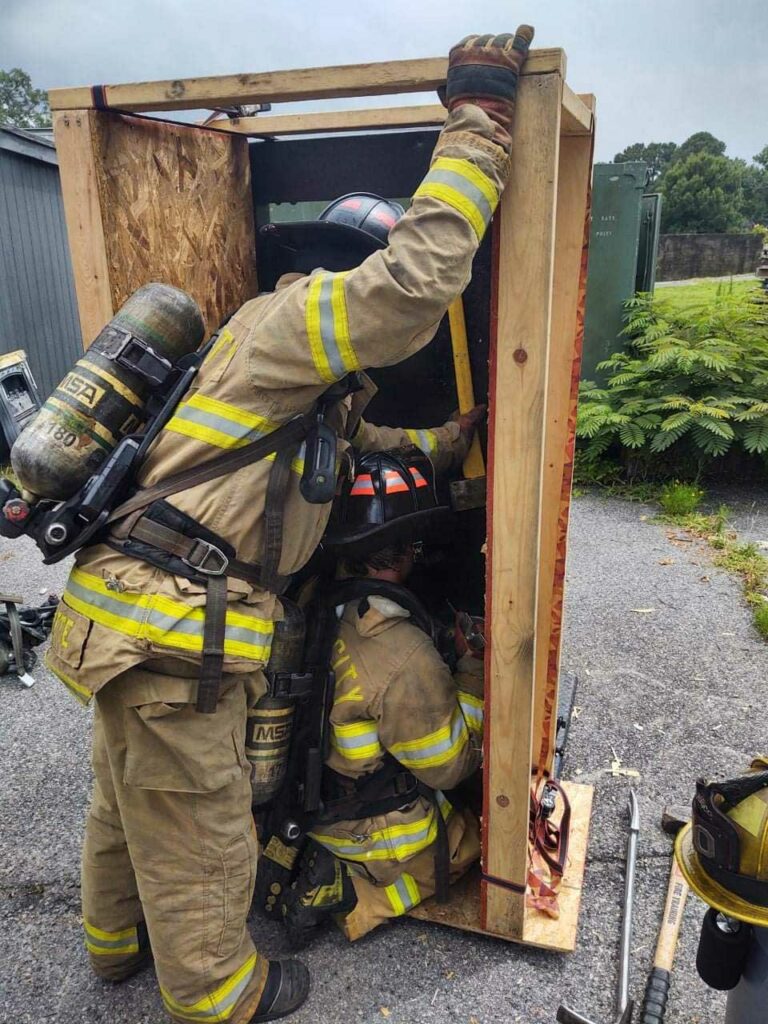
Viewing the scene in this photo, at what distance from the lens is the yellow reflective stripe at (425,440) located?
303 cm

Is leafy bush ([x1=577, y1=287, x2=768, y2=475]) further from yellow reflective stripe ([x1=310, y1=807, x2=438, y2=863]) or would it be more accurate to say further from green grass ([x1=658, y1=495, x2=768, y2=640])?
yellow reflective stripe ([x1=310, y1=807, x2=438, y2=863])

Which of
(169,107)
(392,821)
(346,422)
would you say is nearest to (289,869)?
(392,821)

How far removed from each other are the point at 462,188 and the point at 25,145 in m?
8.91

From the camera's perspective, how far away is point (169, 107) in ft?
7.66

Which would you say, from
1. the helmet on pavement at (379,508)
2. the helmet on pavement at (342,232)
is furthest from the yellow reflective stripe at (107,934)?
the helmet on pavement at (342,232)

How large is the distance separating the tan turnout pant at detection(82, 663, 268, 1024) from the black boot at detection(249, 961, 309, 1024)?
37mm

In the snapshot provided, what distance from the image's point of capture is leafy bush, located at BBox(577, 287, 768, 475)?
292 inches

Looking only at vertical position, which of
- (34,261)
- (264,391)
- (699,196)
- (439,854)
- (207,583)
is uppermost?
(699,196)

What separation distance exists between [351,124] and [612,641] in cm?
329

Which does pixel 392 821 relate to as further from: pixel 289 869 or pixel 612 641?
pixel 612 641

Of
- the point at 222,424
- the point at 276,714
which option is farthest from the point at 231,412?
the point at 276,714

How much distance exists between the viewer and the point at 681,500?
23.6ft

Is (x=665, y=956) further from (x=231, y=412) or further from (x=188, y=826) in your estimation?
(x=231, y=412)

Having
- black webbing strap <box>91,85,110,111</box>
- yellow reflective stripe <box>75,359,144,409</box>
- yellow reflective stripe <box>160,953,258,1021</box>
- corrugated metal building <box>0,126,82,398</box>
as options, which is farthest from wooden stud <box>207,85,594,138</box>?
corrugated metal building <box>0,126,82,398</box>
